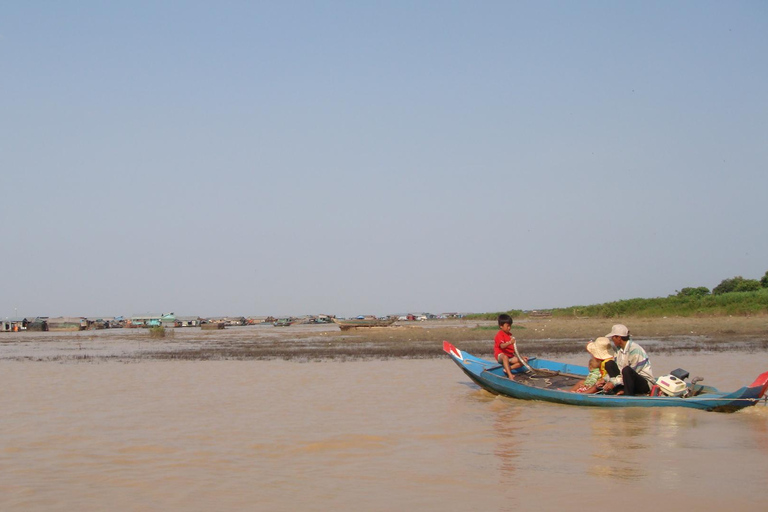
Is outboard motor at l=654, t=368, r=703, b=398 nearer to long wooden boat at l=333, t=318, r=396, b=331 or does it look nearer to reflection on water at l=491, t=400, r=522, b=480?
reflection on water at l=491, t=400, r=522, b=480

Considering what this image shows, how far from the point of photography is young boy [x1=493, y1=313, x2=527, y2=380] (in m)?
13.7

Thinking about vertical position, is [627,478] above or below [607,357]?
Result: below

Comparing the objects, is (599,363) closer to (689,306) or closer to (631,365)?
(631,365)

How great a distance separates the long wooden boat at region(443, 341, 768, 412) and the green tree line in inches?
1301

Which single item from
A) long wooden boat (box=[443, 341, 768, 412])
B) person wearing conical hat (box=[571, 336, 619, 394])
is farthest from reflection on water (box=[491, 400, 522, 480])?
person wearing conical hat (box=[571, 336, 619, 394])

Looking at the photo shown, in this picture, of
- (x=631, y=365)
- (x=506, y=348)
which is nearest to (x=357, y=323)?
(x=506, y=348)

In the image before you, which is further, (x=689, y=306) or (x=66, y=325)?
(x=66, y=325)

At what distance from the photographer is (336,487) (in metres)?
7.18

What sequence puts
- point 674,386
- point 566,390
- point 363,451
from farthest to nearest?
1. point 566,390
2. point 674,386
3. point 363,451

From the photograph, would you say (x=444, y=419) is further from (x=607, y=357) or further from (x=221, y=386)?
(x=221, y=386)

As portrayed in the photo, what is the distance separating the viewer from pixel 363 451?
8781 millimetres

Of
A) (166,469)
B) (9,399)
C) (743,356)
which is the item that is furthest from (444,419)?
(743,356)

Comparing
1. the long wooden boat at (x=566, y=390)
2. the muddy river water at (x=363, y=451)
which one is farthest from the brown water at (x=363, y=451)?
the long wooden boat at (x=566, y=390)

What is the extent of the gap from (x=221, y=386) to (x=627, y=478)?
10.2 m
